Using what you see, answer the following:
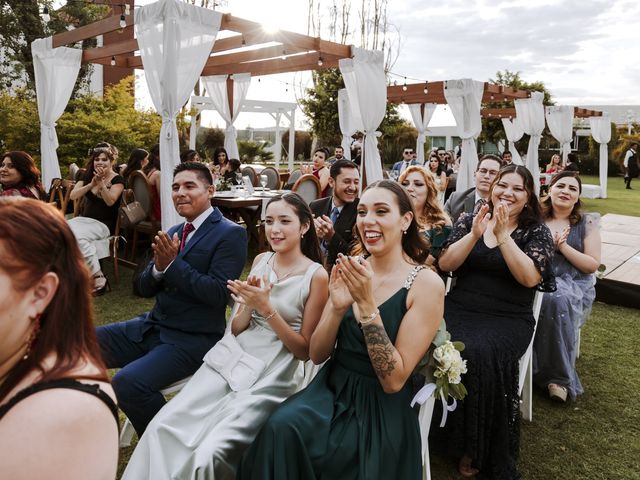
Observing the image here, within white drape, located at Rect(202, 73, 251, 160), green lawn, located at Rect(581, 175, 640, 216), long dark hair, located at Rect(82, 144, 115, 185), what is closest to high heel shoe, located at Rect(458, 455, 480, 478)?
long dark hair, located at Rect(82, 144, 115, 185)

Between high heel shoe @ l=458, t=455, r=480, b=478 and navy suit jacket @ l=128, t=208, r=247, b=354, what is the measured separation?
1.50 m

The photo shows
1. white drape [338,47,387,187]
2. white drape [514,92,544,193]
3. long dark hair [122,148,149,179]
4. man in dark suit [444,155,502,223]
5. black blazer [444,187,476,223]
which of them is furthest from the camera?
white drape [514,92,544,193]

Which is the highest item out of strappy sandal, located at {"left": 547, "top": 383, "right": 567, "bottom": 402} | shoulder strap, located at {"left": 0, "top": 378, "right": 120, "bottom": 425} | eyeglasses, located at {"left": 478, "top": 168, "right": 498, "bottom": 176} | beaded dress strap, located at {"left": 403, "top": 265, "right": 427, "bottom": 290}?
eyeglasses, located at {"left": 478, "top": 168, "right": 498, "bottom": 176}

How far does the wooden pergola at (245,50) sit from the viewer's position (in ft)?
25.4

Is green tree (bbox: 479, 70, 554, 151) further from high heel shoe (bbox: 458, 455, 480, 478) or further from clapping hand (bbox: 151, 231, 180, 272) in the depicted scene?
clapping hand (bbox: 151, 231, 180, 272)

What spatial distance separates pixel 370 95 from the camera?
326 inches

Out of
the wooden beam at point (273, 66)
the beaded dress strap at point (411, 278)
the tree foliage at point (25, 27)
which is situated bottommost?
the beaded dress strap at point (411, 278)

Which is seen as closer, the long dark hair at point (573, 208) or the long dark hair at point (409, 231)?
the long dark hair at point (409, 231)

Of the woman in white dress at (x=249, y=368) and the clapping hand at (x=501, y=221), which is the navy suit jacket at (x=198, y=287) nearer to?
the woman in white dress at (x=249, y=368)

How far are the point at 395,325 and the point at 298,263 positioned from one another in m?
0.72

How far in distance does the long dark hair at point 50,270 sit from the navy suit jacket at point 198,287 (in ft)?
5.09

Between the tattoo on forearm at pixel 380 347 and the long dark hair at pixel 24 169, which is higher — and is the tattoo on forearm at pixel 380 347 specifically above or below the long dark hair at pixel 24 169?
below

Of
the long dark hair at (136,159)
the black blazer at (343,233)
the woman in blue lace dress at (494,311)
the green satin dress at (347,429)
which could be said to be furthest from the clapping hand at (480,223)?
the long dark hair at (136,159)

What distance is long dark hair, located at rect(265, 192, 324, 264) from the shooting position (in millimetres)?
2662
